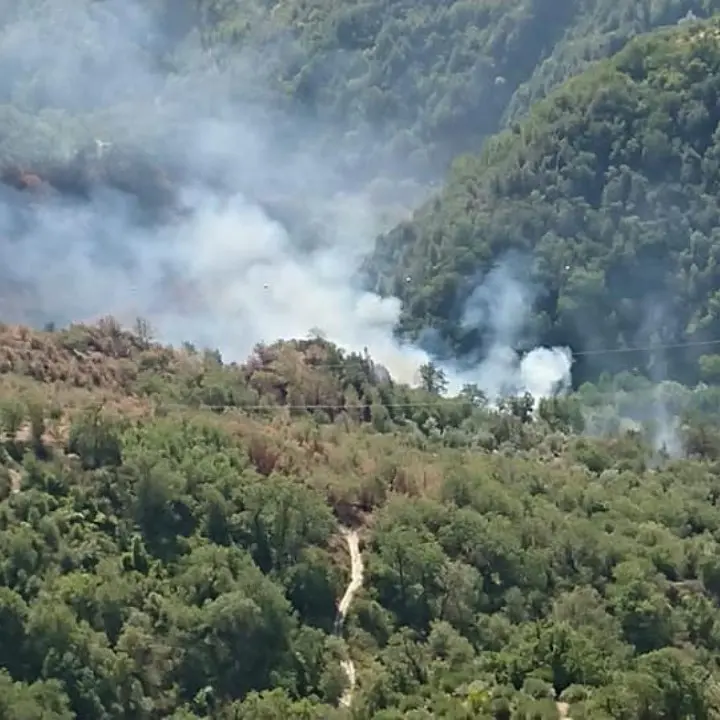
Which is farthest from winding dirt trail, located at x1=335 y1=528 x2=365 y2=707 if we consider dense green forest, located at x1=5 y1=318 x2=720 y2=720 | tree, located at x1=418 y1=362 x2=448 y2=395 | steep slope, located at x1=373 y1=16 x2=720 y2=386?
steep slope, located at x1=373 y1=16 x2=720 y2=386

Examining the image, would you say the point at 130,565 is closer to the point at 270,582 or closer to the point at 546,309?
A: the point at 270,582

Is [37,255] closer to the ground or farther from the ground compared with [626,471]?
farther from the ground

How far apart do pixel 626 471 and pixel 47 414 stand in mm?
25885

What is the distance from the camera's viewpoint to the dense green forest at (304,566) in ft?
157

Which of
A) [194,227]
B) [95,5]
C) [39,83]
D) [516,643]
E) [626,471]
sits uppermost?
[95,5]

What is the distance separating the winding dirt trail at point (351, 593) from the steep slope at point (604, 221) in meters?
55.5

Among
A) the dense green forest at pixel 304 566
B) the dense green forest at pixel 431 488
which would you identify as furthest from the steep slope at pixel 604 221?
the dense green forest at pixel 304 566

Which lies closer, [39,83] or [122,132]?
[122,132]

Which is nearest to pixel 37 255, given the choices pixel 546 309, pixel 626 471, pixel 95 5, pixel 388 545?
pixel 546 309

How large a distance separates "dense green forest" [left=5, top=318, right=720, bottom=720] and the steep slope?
142 ft

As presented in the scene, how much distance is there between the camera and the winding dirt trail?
1980 inches

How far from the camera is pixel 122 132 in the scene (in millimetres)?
154250

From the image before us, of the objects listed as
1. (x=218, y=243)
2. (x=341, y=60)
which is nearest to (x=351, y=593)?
(x=218, y=243)

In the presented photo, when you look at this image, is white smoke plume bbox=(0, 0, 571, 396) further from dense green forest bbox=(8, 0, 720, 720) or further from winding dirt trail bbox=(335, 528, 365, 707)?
winding dirt trail bbox=(335, 528, 365, 707)
